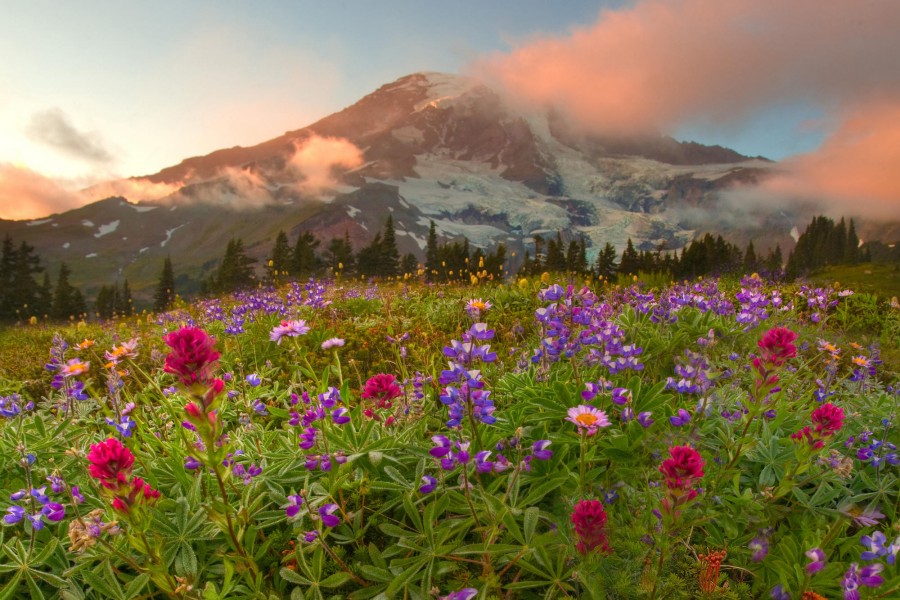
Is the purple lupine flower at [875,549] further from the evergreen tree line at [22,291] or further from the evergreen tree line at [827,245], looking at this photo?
the evergreen tree line at [827,245]

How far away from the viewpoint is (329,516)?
7.02ft

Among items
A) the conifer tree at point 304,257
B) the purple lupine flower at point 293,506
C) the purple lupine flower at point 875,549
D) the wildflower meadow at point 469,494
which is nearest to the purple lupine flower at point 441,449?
the wildflower meadow at point 469,494

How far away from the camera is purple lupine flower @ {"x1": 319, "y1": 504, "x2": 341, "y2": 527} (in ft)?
6.98

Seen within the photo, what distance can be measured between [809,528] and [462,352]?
2.13 meters

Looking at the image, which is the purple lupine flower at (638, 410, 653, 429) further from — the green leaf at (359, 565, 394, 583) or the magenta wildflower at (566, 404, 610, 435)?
the green leaf at (359, 565, 394, 583)

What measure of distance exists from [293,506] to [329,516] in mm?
203

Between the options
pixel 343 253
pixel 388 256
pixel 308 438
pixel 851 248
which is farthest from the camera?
pixel 851 248

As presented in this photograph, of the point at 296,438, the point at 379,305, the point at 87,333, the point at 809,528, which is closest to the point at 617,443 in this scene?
the point at 809,528

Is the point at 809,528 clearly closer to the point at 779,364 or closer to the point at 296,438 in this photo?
the point at 779,364

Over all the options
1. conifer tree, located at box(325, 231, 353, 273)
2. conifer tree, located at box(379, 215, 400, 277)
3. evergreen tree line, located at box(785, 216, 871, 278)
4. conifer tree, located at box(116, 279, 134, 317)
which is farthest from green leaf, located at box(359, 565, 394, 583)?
evergreen tree line, located at box(785, 216, 871, 278)

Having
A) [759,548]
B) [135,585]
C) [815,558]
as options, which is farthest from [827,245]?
[135,585]

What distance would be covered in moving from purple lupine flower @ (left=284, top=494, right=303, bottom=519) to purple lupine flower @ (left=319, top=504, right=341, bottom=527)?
113 millimetres

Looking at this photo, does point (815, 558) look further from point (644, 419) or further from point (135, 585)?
point (135, 585)

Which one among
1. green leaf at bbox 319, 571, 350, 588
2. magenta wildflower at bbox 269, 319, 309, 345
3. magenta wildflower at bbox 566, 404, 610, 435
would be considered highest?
magenta wildflower at bbox 269, 319, 309, 345
